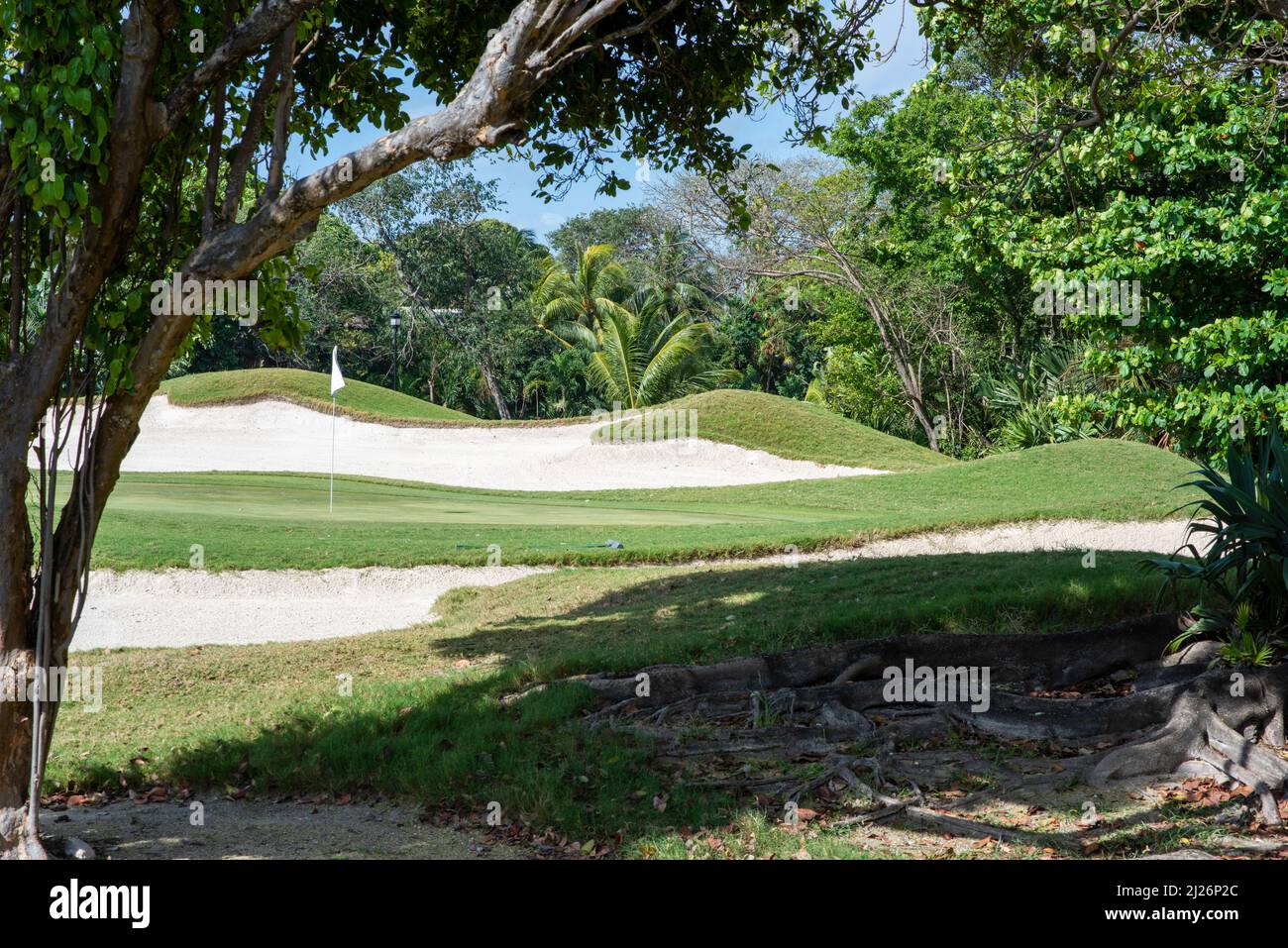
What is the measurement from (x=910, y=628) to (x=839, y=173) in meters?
31.3

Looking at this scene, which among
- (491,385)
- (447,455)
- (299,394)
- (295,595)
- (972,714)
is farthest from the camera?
(491,385)

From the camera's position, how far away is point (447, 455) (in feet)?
96.3

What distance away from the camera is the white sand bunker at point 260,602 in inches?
457

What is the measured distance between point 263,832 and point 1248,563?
6436mm

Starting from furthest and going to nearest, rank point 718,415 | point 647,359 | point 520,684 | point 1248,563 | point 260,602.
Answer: point 647,359, point 718,415, point 260,602, point 520,684, point 1248,563

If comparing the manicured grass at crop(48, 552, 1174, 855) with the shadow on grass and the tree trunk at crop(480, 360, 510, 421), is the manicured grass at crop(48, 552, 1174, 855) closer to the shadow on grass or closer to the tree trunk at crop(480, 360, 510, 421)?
the shadow on grass

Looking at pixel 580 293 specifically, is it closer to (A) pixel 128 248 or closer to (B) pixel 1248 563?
(B) pixel 1248 563

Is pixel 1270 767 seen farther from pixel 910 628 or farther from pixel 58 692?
pixel 58 692

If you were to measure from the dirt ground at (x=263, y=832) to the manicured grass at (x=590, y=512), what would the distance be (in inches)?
293

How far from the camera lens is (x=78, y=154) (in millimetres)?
4980

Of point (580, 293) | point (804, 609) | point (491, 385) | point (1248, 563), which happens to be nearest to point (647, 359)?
point (580, 293)

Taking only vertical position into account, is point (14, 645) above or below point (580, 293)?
below

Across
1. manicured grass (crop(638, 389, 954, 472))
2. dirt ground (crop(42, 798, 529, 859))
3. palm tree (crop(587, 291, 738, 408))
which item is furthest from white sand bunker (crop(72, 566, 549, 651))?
palm tree (crop(587, 291, 738, 408))

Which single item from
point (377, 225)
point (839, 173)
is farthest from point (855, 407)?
point (377, 225)
